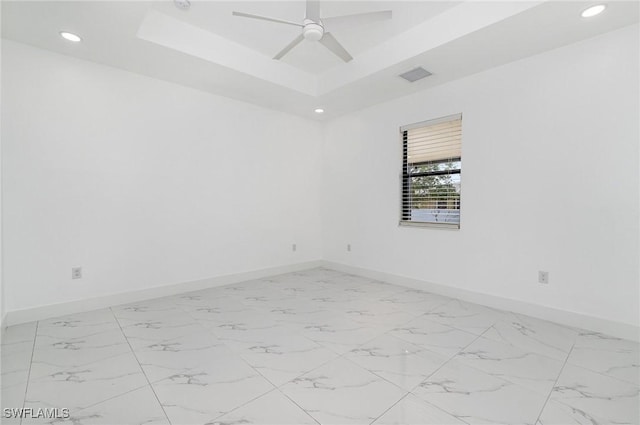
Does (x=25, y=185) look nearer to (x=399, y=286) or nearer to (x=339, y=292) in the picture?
(x=339, y=292)

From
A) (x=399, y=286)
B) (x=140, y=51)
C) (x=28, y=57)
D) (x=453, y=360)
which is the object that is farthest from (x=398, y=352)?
(x=28, y=57)

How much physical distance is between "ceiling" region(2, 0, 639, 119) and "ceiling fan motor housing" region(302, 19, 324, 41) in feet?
1.98

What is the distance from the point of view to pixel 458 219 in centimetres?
361

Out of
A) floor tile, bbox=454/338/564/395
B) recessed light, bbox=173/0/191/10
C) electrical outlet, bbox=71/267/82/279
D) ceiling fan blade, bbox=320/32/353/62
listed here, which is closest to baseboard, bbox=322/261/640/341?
floor tile, bbox=454/338/564/395

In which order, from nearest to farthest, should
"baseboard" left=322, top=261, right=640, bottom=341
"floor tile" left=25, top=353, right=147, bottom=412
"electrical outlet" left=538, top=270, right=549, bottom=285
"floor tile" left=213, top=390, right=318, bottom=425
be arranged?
1. "floor tile" left=213, top=390, right=318, bottom=425
2. "floor tile" left=25, top=353, right=147, bottom=412
3. "baseboard" left=322, top=261, right=640, bottom=341
4. "electrical outlet" left=538, top=270, right=549, bottom=285

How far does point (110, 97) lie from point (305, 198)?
2.99 metres

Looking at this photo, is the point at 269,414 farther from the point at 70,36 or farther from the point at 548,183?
the point at 70,36

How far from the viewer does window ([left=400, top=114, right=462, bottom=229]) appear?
365 cm

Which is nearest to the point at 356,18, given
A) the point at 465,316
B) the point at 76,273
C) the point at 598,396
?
the point at 465,316

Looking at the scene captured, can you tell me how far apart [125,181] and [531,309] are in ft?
15.1

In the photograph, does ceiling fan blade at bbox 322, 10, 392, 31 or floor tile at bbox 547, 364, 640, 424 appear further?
ceiling fan blade at bbox 322, 10, 392, 31

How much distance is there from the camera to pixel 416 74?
11.3 ft

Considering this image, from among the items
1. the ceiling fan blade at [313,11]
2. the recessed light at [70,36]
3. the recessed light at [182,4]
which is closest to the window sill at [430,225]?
the ceiling fan blade at [313,11]

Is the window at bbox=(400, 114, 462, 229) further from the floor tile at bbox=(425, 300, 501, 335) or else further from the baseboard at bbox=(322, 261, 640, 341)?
the floor tile at bbox=(425, 300, 501, 335)
